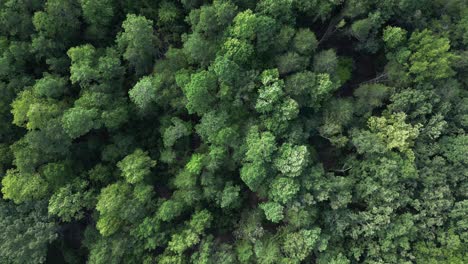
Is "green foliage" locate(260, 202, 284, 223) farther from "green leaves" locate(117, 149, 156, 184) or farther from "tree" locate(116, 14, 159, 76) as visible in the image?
"tree" locate(116, 14, 159, 76)

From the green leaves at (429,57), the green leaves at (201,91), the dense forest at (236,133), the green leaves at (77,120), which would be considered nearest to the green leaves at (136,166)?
the dense forest at (236,133)

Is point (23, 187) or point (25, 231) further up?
point (23, 187)

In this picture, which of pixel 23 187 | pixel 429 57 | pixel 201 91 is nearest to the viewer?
pixel 201 91

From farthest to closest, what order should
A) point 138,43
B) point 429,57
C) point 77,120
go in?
1. point 429,57
2. point 138,43
3. point 77,120

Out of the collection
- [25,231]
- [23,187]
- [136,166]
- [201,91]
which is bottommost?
[25,231]

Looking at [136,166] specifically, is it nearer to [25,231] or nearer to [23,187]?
[23,187]

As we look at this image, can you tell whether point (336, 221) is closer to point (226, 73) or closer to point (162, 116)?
point (226, 73)

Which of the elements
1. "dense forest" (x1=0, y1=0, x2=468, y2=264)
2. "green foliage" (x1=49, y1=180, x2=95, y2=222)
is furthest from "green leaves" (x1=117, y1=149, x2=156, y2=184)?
"green foliage" (x1=49, y1=180, x2=95, y2=222)

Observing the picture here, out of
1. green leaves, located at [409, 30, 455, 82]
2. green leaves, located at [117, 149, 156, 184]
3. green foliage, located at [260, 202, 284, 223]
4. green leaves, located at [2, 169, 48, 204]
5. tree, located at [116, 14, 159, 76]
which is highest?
tree, located at [116, 14, 159, 76]

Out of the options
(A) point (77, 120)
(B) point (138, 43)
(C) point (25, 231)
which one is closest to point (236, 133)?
(B) point (138, 43)
